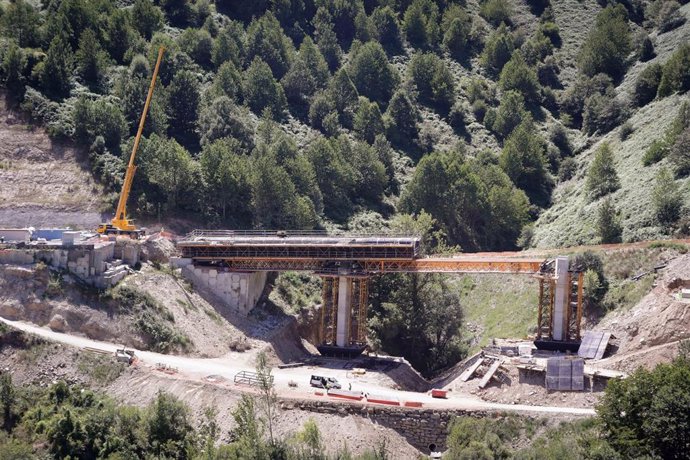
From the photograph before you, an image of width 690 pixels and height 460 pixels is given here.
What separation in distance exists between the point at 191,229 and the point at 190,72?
26353mm

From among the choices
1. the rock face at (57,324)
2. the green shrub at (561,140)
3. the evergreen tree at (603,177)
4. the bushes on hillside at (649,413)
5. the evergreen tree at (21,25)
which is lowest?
the bushes on hillside at (649,413)

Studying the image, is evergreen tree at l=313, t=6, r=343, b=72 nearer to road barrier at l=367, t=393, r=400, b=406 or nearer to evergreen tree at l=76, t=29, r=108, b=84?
evergreen tree at l=76, t=29, r=108, b=84

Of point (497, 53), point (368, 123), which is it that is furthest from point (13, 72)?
point (497, 53)

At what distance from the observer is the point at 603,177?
119 metres

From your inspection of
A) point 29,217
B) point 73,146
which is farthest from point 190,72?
point 29,217

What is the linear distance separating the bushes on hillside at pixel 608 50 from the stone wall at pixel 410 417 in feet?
294

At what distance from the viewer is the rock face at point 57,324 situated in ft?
280

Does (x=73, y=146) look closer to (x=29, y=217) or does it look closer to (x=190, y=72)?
(x=29, y=217)

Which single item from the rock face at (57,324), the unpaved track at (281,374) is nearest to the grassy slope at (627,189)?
the unpaved track at (281,374)

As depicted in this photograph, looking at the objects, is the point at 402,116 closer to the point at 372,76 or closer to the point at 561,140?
the point at 372,76

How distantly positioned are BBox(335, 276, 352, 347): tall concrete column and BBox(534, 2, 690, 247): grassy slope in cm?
2764

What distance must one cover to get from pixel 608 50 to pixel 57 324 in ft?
306

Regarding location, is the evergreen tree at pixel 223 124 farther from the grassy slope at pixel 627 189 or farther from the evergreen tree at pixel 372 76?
the grassy slope at pixel 627 189

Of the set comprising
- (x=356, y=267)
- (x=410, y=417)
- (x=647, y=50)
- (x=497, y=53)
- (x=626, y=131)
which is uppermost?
(x=497, y=53)
